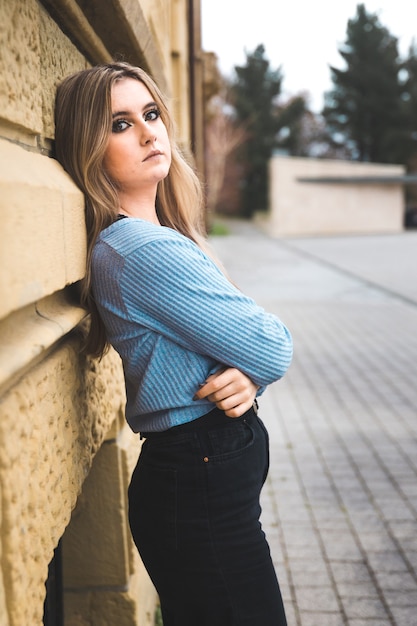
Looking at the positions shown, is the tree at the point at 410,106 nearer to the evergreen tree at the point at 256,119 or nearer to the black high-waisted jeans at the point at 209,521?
the evergreen tree at the point at 256,119

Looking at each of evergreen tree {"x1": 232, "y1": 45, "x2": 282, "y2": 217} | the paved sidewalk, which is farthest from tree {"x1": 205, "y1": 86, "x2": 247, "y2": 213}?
the paved sidewalk

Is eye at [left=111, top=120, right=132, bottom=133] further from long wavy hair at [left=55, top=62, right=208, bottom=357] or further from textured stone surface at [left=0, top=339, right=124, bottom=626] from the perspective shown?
textured stone surface at [left=0, top=339, right=124, bottom=626]

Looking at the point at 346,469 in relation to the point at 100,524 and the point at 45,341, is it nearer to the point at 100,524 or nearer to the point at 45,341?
the point at 100,524

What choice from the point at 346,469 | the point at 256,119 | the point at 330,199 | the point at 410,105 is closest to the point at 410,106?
the point at 410,105

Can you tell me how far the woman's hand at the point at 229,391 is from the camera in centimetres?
160

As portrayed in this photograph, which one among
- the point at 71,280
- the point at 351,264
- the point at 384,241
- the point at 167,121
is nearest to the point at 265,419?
the point at 167,121

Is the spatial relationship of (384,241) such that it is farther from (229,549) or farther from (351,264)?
(229,549)

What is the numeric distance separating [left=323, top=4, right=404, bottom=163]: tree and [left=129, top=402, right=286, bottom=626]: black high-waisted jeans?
48.8 m

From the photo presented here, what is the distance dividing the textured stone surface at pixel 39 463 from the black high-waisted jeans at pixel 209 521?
205 millimetres

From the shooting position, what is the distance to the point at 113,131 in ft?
5.93

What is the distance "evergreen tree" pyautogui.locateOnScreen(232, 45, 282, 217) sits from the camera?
48.0 metres

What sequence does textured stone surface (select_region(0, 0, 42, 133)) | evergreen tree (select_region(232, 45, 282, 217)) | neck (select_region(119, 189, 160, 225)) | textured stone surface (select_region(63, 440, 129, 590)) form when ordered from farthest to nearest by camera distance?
evergreen tree (select_region(232, 45, 282, 217))
textured stone surface (select_region(63, 440, 129, 590))
neck (select_region(119, 189, 160, 225))
textured stone surface (select_region(0, 0, 42, 133))

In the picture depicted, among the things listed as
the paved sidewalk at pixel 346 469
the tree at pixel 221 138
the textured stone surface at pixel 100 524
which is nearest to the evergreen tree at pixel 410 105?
the tree at pixel 221 138

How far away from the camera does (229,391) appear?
1606mm
